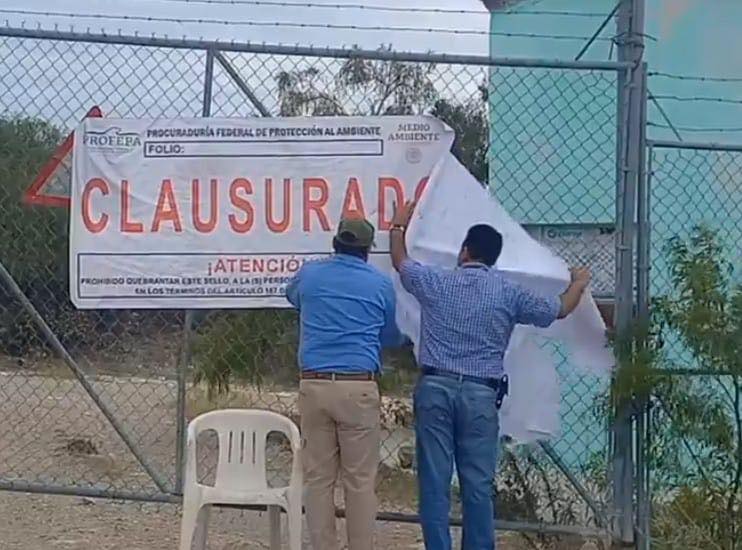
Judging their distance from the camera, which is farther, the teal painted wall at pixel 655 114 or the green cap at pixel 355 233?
the teal painted wall at pixel 655 114

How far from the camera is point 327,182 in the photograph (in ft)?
19.8

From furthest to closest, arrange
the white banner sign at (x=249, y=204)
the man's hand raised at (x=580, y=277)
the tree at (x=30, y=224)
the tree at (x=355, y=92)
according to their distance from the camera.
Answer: the tree at (x=30, y=224) < the tree at (x=355, y=92) < the white banner sign at (x=249, y=204) < the man's hand raised at (x=580, y=277)

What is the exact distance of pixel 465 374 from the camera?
5.70 m

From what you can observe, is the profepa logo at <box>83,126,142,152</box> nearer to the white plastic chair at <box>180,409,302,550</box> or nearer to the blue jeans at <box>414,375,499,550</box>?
the white plastic chair at <box>180,409,302,550</box>

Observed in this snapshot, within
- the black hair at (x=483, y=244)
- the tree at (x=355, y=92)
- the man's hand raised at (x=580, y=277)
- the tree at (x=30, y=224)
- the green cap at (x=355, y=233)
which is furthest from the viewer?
the tree at (x=30, y=224)

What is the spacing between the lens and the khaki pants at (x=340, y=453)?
18.6 feet

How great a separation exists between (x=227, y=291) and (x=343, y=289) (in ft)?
2.13

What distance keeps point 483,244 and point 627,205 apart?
73cm

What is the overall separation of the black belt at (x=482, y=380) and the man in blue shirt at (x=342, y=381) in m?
0.26

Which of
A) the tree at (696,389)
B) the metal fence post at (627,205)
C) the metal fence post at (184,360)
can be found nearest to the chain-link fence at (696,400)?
the tree at (696,389)

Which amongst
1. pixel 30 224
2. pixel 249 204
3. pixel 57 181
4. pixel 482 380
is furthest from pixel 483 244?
pixel 30 224

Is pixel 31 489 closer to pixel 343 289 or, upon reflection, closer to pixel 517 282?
pixel 343 289

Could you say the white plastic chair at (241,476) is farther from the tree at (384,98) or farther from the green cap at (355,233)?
the tree at (384,98)

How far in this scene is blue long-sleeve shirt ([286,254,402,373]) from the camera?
5688mm
